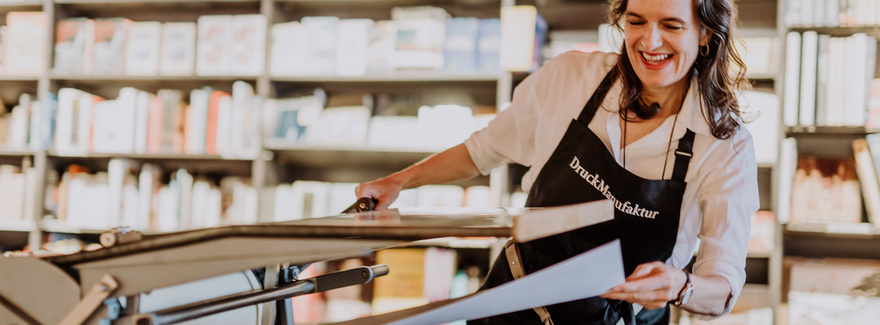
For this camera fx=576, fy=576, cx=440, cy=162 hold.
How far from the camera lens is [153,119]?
2531 mm

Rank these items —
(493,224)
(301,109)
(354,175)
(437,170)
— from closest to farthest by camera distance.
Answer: (493,224) < (437,170) < (301,109) < (354,175)

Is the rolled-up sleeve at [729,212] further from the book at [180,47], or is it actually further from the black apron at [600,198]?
the book at [180,47]

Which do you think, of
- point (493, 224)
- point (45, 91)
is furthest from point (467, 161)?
point (45, 91)

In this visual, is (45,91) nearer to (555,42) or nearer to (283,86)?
(283,86)

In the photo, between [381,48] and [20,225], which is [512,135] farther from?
[20,225]

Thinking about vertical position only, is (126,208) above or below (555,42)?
below

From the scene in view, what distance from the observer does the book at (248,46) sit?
2438mm

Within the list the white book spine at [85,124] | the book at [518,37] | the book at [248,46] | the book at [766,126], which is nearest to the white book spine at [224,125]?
the book at [248,46]

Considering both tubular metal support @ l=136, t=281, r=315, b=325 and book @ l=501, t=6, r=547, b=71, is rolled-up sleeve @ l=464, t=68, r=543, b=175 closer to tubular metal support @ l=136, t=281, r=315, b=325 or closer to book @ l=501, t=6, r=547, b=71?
tubular metal support @ l=136, t=281, r=315, b=325

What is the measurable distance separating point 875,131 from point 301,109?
2.17 metres

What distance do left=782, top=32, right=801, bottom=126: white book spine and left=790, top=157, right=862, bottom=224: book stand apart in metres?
0.22

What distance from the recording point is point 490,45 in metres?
2.28

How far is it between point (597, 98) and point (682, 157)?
8.0 inches

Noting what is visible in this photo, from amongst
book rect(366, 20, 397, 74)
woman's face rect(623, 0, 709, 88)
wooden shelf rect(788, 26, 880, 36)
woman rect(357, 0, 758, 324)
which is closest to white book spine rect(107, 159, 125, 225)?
book rect(366, 20, 397, 74)
